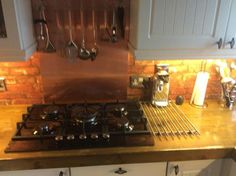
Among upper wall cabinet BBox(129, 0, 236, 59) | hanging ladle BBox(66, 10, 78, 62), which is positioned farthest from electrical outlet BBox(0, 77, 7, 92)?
upper wall cabinet BBox(129, 0, 236, 59)

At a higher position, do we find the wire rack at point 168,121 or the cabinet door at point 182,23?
the cabinet door at point 182,23

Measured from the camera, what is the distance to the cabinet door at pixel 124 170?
125cm

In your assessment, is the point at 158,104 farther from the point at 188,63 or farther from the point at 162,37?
the point at 162,37

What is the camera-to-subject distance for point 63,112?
152 centimetres

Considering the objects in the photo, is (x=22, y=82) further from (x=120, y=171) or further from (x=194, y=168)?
(x=194, y=168)

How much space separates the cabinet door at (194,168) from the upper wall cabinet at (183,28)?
60 cm

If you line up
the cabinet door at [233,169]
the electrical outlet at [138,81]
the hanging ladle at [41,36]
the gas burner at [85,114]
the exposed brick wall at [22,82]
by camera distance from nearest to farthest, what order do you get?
the cabinet door at [233,169] → the gas burner at [85,114] → the hanging ladle at [41,36] → the exposed brick wall at [22,82] → the electrical outlet at [138,81]

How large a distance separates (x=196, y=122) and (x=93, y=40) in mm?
869

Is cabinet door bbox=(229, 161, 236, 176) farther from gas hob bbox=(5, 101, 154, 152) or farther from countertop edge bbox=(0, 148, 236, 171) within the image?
gas hob bbox=(5, 101, 154, 152)

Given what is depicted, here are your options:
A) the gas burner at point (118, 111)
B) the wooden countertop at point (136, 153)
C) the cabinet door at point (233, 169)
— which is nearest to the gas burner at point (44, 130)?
the wooden countertop at point (136, 153)

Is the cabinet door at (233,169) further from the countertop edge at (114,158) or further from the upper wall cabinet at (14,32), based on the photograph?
the upper wall cabinet at (14,32)

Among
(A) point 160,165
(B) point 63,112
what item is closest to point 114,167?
(A) point 160,165

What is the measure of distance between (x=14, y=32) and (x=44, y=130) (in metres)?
0.55

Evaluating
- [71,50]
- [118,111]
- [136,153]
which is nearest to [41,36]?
[71,50]
